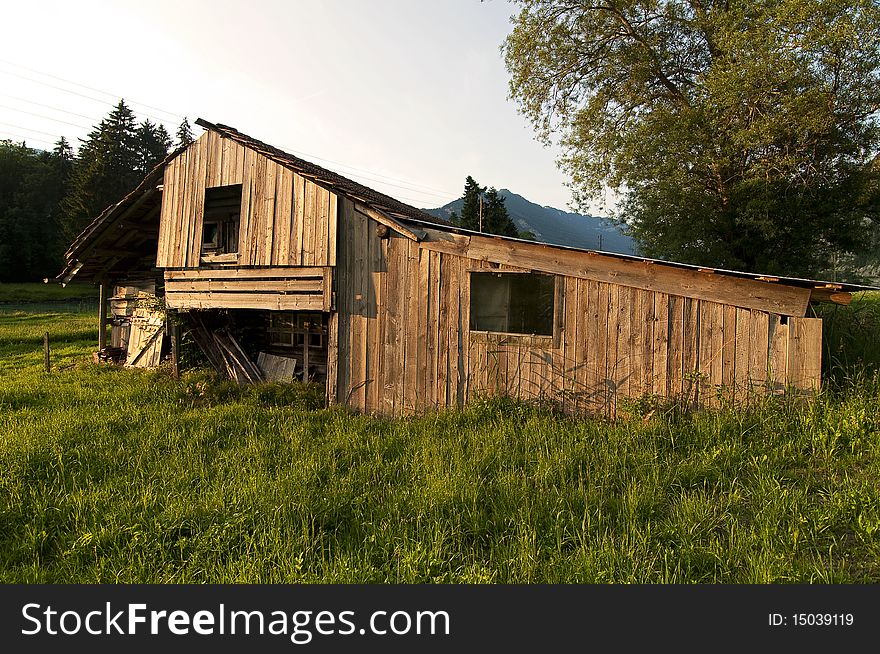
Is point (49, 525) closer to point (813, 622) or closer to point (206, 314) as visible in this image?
point (813, 622)

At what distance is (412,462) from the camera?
563 centimetres

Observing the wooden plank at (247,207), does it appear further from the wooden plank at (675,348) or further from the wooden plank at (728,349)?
the wooden plank at (728,349)

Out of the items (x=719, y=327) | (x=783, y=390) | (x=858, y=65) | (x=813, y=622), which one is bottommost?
(x=813, y=622)

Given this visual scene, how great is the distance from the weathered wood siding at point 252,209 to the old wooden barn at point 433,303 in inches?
1.4

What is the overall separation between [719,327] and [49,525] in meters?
8.90

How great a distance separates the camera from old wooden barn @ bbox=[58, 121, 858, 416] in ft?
21.8

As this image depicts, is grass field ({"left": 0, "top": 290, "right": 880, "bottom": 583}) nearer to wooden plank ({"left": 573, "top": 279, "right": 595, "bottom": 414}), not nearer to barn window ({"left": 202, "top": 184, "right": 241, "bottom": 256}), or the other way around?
wooden plank ({"left": 573, "top": 279, "right": 595, "bottom": 414})

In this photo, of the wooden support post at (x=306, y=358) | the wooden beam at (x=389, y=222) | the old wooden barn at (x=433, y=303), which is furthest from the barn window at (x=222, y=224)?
the wooden beam at (x=389, y=222)

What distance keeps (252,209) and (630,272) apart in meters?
8.39

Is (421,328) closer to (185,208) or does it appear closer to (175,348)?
(185,208)

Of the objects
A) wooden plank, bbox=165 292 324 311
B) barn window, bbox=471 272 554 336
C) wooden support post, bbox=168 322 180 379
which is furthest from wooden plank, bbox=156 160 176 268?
barn window, bbox=471 272 554 336

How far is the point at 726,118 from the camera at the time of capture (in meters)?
14.0

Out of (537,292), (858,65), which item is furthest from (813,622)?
(858,65)

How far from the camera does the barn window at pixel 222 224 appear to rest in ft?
42.3
